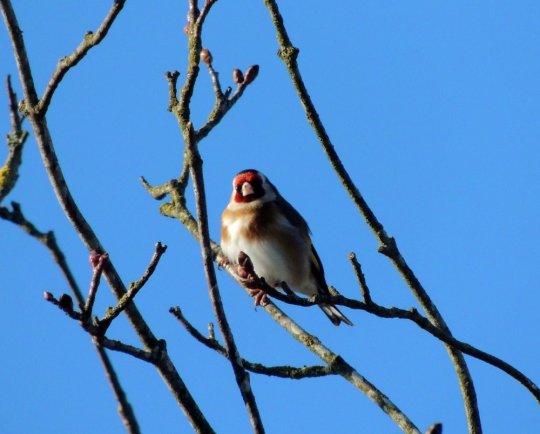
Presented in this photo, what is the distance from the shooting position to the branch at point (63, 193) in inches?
147

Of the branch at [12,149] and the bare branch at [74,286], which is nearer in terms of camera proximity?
the bare branch at [74,286]

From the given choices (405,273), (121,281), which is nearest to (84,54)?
(121,281)

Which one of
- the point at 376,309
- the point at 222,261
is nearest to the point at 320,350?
the point at 376,309

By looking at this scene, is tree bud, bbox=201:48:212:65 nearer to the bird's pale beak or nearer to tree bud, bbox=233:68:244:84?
tree bud, bbox=233:68:244:84

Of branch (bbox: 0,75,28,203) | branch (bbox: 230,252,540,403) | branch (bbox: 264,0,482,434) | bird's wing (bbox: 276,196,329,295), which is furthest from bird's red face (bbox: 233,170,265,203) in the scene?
branch (bbox: 0,75,28,203)

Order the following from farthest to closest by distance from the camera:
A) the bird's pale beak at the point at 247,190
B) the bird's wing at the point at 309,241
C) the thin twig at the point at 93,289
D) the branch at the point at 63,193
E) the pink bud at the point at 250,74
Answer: the bird's pale beak at the point at 247,190, the bird's wing at the point at 309,241, the pink bud at the point at 250,74, the branch at the point at 63,193, the thin twig at the point at 93,289

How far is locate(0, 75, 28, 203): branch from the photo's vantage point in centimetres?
334

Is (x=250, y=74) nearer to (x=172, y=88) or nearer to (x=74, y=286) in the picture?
(x=172, y=88)

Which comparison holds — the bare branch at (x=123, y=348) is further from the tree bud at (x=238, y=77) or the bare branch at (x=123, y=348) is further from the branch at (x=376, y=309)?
the tree bud at (x=238, y=77)

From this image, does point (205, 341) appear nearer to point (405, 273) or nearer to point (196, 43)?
point (405, 273)

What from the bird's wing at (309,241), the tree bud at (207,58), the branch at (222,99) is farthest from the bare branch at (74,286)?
the bird's wing at (309,241)

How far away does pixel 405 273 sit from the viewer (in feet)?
15.7

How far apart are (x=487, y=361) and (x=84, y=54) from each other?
2168 mm

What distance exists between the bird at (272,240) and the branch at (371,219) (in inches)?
83.4
